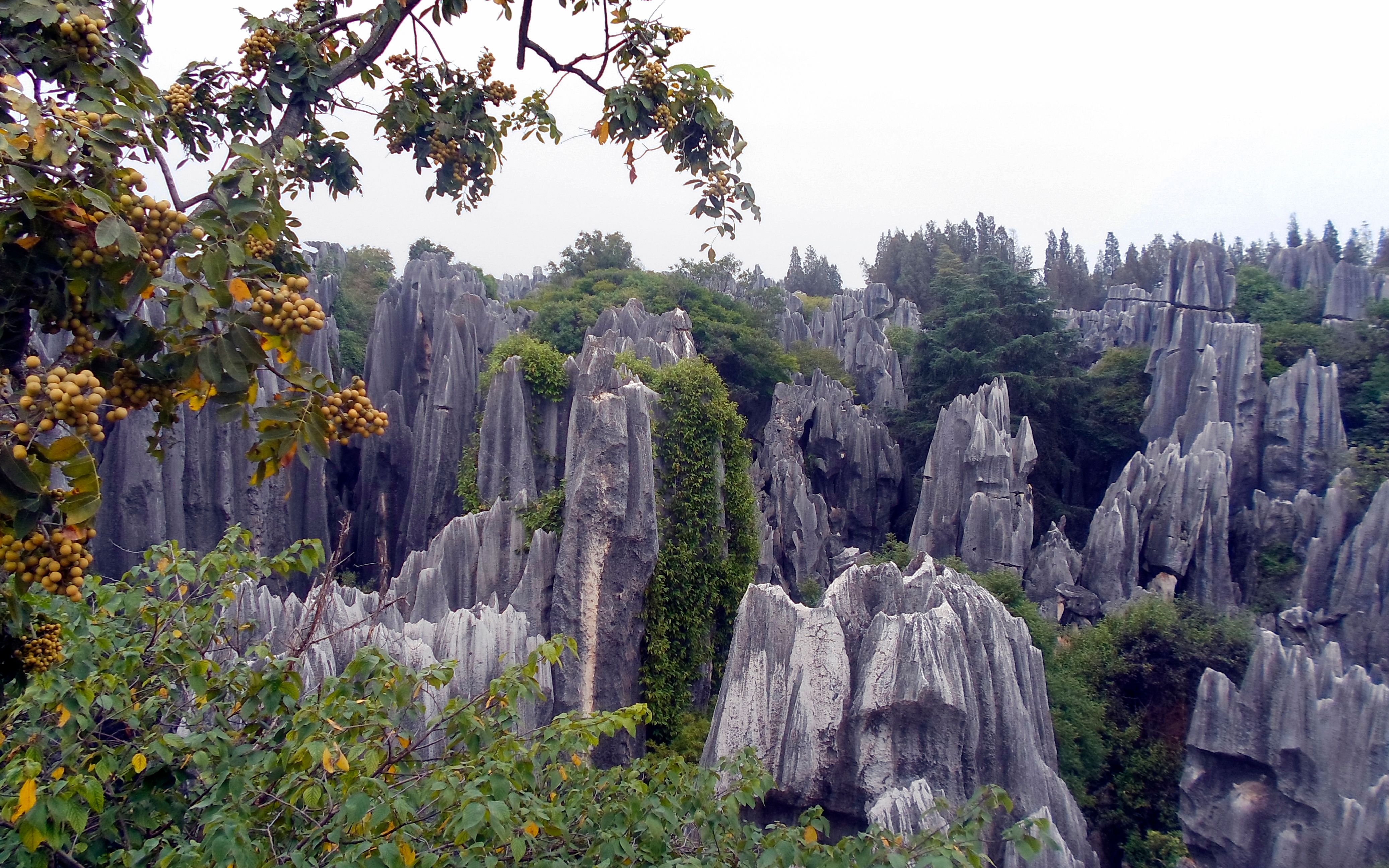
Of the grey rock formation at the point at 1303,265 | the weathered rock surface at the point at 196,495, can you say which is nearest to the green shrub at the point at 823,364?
the weathered rock surface at the point at 196,495

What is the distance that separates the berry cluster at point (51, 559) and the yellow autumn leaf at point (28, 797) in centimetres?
135

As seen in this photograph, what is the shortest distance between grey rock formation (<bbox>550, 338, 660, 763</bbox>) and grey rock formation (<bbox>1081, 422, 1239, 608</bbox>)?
11307mm

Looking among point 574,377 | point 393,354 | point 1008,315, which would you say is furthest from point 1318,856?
point 393,354

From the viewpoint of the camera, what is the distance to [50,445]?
4.37 ft

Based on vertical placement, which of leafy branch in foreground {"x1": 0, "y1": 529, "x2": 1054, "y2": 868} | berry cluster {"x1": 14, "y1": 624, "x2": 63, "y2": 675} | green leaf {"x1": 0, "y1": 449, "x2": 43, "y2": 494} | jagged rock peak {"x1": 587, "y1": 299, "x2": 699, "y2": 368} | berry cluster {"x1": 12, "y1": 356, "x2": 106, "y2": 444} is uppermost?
jagged rock peak {"x1": 587, "y1": 299, "x2": 699, "y2": 368}

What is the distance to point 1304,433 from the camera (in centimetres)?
2142

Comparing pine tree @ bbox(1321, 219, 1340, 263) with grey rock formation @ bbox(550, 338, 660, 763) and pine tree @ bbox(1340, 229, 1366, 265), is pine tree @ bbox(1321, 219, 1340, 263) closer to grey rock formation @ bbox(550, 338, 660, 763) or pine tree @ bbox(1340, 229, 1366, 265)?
pine tree @ bbox(1340, 229, 1366, 265)

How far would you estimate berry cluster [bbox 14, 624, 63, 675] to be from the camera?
5.34 feet

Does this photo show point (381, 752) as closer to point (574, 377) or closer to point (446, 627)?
point (446, 627)

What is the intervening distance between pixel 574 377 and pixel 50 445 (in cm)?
1763

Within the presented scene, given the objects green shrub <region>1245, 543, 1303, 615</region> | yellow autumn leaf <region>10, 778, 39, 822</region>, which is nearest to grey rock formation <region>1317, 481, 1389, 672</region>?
green shrub <region>1245, 543, 1303, 615</region>

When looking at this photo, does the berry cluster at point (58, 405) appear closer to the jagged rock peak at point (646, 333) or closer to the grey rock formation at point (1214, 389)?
the jagged rock peak at point (646, 333)

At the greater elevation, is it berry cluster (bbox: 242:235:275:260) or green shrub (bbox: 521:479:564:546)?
berry cluster (bbox: 242:235:275:260)

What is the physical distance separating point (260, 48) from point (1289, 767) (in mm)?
13352
